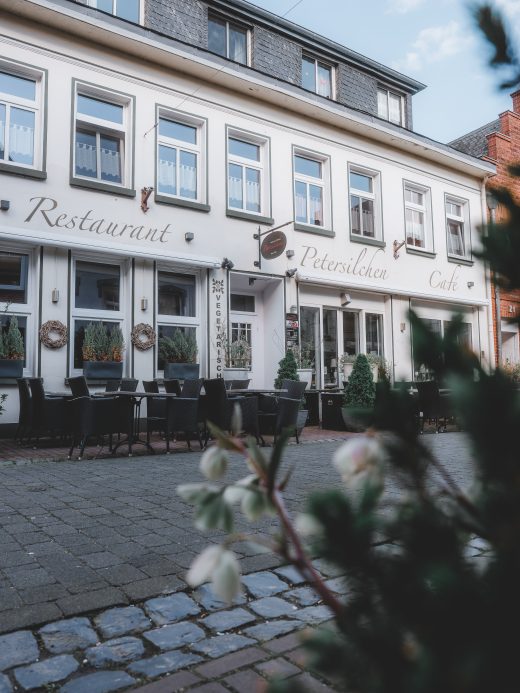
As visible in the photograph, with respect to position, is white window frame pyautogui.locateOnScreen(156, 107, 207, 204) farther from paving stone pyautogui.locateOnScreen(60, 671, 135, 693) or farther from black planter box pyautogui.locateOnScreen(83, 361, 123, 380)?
paving stone pyautogui.locateOnScreen(60, 671, 135, 693)

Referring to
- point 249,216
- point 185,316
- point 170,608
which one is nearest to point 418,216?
point 249,216

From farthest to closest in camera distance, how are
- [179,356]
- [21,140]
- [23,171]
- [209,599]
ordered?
[179,356] → [21,140] → [23,171] → [209,599]

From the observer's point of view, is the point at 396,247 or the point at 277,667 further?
the point at 396,247

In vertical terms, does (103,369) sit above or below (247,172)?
below

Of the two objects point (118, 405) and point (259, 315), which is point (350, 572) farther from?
point (259, 315)

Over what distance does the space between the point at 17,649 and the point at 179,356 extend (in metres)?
8.15

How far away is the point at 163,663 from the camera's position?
1.94m

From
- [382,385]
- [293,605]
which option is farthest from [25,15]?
[382,385]

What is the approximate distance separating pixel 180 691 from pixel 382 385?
57.7 inches

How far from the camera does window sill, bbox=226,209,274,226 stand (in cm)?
1095

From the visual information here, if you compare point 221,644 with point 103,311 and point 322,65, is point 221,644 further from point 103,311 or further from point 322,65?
point 322,65

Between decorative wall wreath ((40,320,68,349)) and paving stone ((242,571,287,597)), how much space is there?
6.84 meters

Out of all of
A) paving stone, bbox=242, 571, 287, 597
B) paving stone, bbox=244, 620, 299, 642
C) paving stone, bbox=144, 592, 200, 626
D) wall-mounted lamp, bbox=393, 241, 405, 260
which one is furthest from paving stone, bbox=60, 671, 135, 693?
wall-mounted lamp, bbox=393, 241, 405, 260

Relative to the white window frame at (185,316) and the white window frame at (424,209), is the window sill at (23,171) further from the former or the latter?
the white window frame at (424,209)
